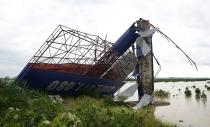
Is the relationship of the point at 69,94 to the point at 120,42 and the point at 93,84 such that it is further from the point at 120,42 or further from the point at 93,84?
the point at 120,42

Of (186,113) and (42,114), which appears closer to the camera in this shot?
(42,114)

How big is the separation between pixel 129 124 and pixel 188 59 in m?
12.1

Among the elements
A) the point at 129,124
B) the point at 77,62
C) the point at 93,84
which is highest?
the point at 77,62

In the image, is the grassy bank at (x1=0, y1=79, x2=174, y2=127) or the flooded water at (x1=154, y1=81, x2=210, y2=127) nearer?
the grassy bank at (x1=0, y1=79, x2=174, y2=127)

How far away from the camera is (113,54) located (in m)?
26.2

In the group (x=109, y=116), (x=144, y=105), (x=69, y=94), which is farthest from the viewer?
(x=69, y=94)

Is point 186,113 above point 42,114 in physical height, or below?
below

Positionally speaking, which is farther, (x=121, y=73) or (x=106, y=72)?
(x=121, y=73)

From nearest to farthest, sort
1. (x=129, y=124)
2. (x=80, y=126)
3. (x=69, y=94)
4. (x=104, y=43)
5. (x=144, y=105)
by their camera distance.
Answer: (x=80, y=126)
(x=129, y=124)
(x=144, y=105)
(x=69, y=94)
(x=104, y=43)

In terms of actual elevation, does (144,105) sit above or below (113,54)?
below

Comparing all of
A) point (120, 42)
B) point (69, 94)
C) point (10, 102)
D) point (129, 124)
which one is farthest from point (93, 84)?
point (129, 124)

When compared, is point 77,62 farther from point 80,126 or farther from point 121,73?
point 80,126

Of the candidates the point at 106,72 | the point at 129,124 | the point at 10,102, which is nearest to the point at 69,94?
the point at 106,72

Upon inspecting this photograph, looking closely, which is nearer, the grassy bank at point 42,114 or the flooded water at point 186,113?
the grassy bank at point 42,114
